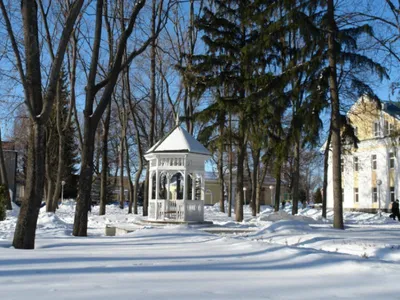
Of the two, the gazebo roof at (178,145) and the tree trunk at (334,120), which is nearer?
the tree trunk at (334,120)

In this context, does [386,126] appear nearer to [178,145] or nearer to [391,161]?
[391,161]

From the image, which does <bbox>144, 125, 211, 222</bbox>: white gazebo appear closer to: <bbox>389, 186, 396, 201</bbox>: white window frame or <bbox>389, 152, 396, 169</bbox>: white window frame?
<bbox>389, 186, 396, 201</bbox>: white window frame

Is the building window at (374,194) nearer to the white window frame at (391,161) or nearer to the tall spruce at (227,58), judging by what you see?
the white window frame at (391,161)

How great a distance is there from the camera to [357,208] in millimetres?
42188

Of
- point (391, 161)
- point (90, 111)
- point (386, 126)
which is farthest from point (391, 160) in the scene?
point (90, 111)

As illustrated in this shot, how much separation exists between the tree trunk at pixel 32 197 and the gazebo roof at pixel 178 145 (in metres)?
9.43

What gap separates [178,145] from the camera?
18.2 meters

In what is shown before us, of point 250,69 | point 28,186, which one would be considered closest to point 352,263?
point 28,186

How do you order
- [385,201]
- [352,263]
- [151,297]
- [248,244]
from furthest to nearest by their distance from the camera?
[385,201], [248,244], [352,263], [151,297]

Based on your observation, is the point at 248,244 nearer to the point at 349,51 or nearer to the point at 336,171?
the point at 336,171

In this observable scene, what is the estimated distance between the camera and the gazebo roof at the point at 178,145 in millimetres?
18000

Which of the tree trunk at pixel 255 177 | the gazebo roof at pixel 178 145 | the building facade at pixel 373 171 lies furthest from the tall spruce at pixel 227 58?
the building facade at pixel 373 171

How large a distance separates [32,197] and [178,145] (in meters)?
9.85

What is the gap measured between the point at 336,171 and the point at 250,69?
6.52 metres
